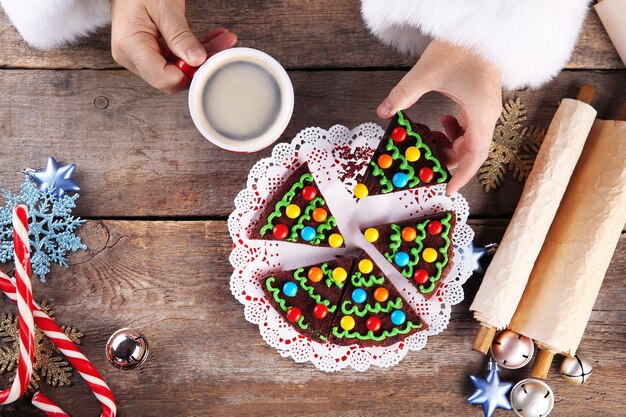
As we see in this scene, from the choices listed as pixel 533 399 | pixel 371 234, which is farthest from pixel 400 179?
pixel 533 399

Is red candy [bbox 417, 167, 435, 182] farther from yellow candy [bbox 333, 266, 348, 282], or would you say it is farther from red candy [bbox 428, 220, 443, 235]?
yellow candy [bbox 333, 266, 348, 282]

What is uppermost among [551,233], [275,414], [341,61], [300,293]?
[341,61]

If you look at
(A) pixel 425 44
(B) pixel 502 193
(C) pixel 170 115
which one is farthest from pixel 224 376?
(A) pixel 425 44

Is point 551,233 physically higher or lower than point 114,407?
higher

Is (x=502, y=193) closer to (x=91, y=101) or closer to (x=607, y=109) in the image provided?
(x=607, y=109)

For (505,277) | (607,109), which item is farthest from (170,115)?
(607,109)

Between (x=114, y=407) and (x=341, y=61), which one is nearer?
(x=114, y=407)

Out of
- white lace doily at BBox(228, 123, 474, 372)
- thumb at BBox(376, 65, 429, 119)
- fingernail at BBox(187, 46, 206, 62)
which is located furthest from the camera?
white lace doily at BBox(228, 123, 474, 372)

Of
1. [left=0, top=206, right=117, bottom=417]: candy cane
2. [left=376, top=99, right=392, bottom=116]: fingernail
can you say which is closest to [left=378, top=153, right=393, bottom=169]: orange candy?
[left=376, top=99, right=392, bottom=116]: fingernail
